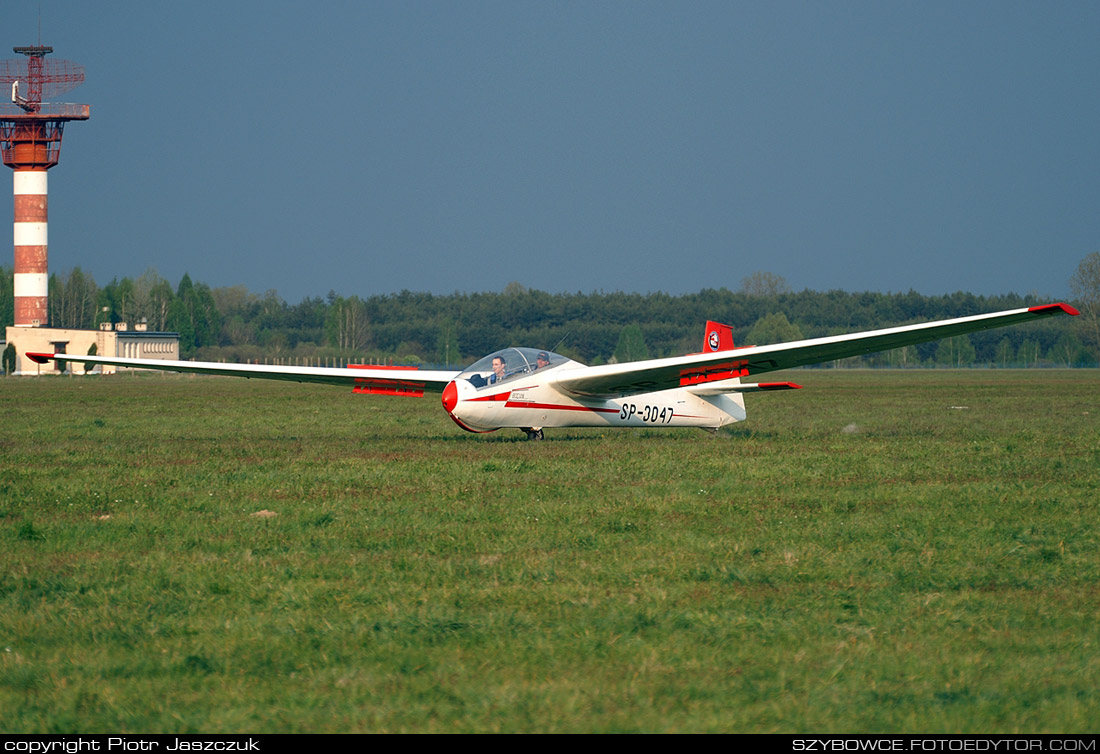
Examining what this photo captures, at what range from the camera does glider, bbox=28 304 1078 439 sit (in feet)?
54.9

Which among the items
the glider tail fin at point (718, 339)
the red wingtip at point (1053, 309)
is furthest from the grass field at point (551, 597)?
the glider tail fin at point (718, 339)

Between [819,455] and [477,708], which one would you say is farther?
[819,455]

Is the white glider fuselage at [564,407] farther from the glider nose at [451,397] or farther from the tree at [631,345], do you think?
the tree at [631,345]

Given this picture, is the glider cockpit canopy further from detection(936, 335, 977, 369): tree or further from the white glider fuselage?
detection(936, 335, 977, 369): tree

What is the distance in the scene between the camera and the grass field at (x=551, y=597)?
4.59 metres

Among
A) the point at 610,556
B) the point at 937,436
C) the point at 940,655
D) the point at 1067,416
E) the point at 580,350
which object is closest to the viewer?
the point at 940,655

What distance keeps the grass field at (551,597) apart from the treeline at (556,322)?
118 m

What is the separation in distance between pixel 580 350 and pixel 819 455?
125 meters

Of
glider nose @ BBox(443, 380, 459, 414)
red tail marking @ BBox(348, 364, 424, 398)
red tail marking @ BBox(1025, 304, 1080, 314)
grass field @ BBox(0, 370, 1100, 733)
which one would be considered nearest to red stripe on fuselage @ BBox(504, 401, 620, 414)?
glider nose @ BBox(443, 380, 459, 414)

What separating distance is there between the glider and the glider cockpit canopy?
0.05ft

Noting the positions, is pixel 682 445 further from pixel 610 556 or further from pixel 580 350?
pixel 580 350

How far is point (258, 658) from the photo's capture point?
207 inches

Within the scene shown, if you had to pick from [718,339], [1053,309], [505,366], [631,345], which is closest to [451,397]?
A: [505,366]
